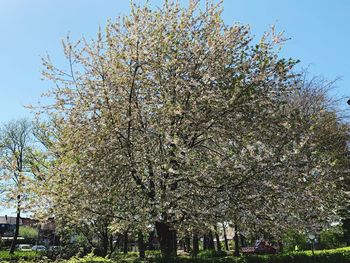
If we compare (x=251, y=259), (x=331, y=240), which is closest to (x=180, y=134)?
(x=251, y=259)

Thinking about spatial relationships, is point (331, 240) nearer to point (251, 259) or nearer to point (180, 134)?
point (251, 259)

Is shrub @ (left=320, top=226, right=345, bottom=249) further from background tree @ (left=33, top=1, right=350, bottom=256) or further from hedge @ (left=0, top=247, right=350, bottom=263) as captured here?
background tree @ (left=33, top=1, right=350, bottom=256)

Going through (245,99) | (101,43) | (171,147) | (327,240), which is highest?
(101,43)

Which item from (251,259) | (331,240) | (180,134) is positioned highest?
(180,134)

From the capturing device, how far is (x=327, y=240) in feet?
95.0

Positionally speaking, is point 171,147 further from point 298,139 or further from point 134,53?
point 298,139

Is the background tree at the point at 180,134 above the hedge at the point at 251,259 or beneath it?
above

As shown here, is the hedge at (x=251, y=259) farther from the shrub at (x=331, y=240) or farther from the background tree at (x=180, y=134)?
the shrub at (x=331, y=240)

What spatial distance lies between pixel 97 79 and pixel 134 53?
2273 mm

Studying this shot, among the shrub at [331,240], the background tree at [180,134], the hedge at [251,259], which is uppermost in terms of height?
the background tree at [180,134]

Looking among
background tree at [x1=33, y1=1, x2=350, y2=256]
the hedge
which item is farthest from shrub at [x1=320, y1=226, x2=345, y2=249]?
background tree at [x1=33, y1=1, x2=350, y2=256]

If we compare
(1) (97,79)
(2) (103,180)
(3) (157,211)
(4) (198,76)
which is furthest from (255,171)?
(1) (97,79)

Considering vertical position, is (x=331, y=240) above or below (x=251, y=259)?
above

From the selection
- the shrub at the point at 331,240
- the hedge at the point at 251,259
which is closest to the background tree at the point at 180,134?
the hedge at the point at 251,259
